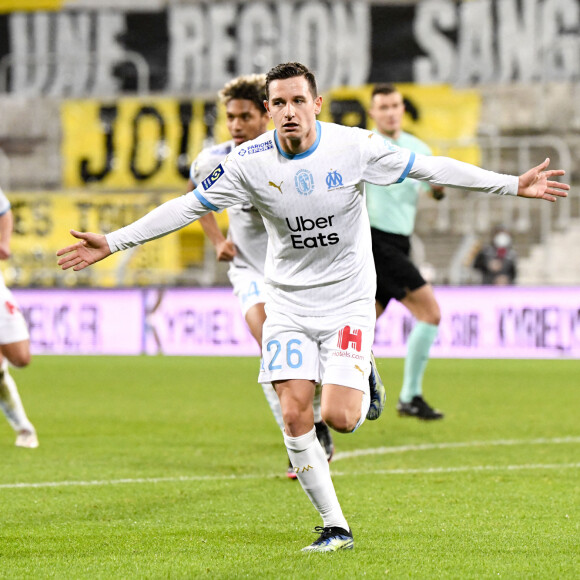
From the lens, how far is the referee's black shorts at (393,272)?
9.10m

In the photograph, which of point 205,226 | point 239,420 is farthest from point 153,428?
point 205,226

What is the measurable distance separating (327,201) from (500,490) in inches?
87.3

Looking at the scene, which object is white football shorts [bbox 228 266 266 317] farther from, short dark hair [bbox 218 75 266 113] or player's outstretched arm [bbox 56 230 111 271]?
player's outstretched arm [bbox 56 230 111 271]

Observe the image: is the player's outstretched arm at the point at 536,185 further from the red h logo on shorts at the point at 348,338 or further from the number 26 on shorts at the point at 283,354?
the number 26 on shorts at the point at 283,354

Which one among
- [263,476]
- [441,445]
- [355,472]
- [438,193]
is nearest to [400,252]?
[438,193]

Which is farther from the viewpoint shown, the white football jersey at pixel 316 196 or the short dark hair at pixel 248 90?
the short dark hair at pixel 248 90

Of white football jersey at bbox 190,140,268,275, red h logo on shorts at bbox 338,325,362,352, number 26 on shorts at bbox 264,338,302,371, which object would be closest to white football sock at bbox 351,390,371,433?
red h logo on shorts at bbox 338,325,362,352

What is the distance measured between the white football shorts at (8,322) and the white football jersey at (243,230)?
1621 mm

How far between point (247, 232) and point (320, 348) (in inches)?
89.6

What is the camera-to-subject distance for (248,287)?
23.5 feet

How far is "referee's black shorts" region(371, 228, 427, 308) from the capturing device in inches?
358

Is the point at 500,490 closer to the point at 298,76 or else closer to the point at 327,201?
the point at 327,201

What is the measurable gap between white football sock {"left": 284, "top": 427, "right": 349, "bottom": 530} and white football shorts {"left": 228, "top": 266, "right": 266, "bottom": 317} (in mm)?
2244

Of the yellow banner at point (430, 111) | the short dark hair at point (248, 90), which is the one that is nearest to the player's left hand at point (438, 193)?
the short dark hair at point (248, 90)
